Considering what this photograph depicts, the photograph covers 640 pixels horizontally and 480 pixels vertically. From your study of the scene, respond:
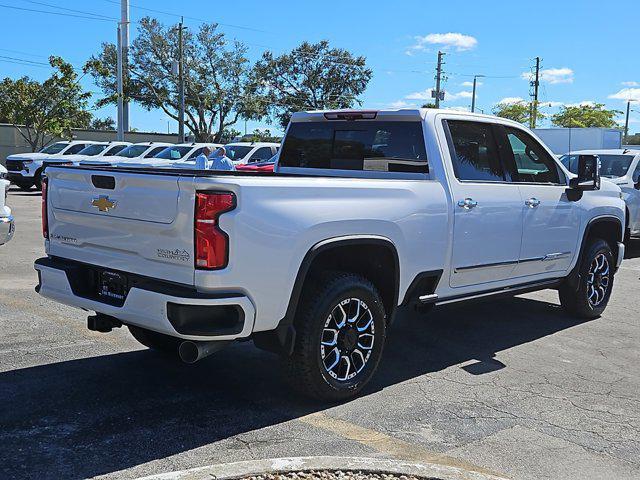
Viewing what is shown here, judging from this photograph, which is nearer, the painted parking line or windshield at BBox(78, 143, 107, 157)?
the painted parking line

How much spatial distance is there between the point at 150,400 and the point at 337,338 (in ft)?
4.32

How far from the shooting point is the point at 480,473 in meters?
3.83

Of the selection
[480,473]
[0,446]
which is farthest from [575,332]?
[0,446]

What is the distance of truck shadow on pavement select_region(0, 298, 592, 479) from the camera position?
3932mm

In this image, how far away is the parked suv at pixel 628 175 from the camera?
505 inches

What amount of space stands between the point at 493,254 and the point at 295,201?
222cm

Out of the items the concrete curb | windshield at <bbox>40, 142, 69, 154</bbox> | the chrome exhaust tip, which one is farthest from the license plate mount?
windshield at <bbox>40, 142, 69, 154</bbox>

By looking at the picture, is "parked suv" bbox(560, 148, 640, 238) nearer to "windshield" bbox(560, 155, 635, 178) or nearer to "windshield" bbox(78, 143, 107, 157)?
"windshield" bbox(560, 155, 635, 178)

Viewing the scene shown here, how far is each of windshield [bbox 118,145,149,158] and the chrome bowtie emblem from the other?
68.5ft

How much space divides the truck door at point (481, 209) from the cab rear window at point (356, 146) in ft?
1.03

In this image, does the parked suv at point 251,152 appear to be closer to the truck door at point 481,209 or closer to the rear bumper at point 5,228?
the rear bumper at point 5,228

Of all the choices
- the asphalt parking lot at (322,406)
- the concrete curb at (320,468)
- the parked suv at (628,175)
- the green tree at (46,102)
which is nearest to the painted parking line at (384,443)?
the asphalt parking lot at (322,406)

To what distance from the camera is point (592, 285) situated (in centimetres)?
752

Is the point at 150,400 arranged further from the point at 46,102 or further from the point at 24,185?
the point at 46,102
